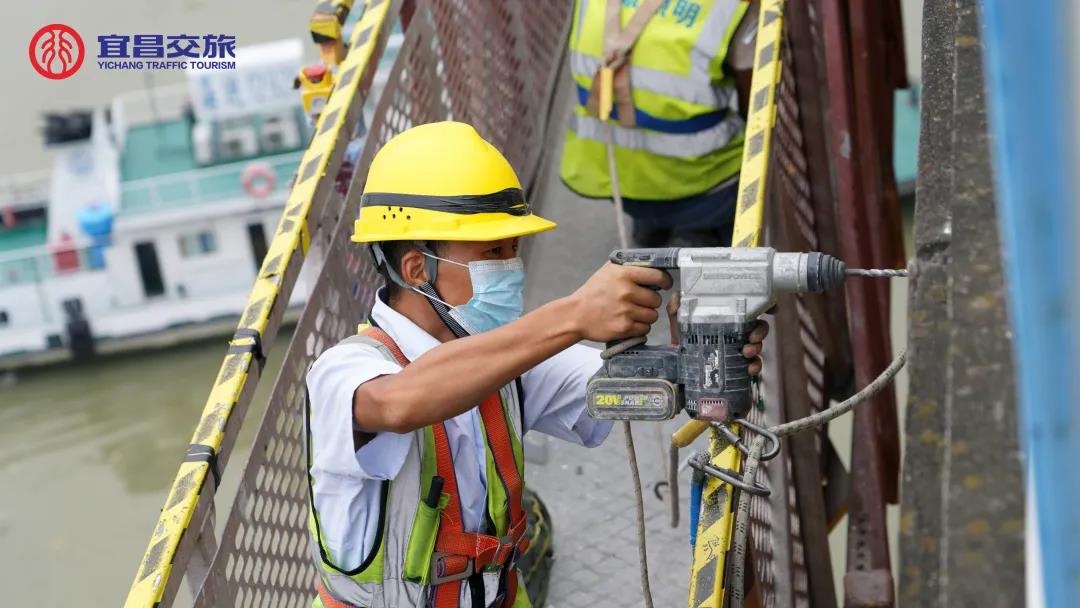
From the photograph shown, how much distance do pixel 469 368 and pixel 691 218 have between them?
8.67 ft

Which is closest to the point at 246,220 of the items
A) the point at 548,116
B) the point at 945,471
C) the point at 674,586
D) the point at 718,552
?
the point at 548,116

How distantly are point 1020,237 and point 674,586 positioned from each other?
10.5 feet

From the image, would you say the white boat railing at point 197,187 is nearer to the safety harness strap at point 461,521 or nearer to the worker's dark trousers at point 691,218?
the worker's dark trousers at point 691,218

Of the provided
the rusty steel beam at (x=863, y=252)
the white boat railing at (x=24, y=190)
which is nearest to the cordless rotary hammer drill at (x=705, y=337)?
the rusty steel beam at (x=863, y=252)

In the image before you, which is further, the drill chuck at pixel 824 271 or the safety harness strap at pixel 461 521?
the safety harness strap at pixel 461 521

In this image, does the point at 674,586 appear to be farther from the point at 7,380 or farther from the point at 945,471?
the point at 7,380

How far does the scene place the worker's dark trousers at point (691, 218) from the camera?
4824 mm

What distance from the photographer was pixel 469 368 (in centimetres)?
237

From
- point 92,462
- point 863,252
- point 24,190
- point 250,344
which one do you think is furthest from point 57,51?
point 250,344

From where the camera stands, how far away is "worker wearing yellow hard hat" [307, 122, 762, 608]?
2367mm

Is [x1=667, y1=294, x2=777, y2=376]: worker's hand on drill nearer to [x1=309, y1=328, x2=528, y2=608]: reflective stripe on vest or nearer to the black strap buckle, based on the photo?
[x1=309, y1=328, x2=528, y2=608]: reflective stripe on vest

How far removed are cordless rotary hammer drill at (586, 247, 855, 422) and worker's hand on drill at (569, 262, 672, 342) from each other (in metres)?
0.04

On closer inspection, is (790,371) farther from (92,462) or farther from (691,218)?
(92,462)

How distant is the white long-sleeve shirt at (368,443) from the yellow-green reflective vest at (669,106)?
1910 millimetres
